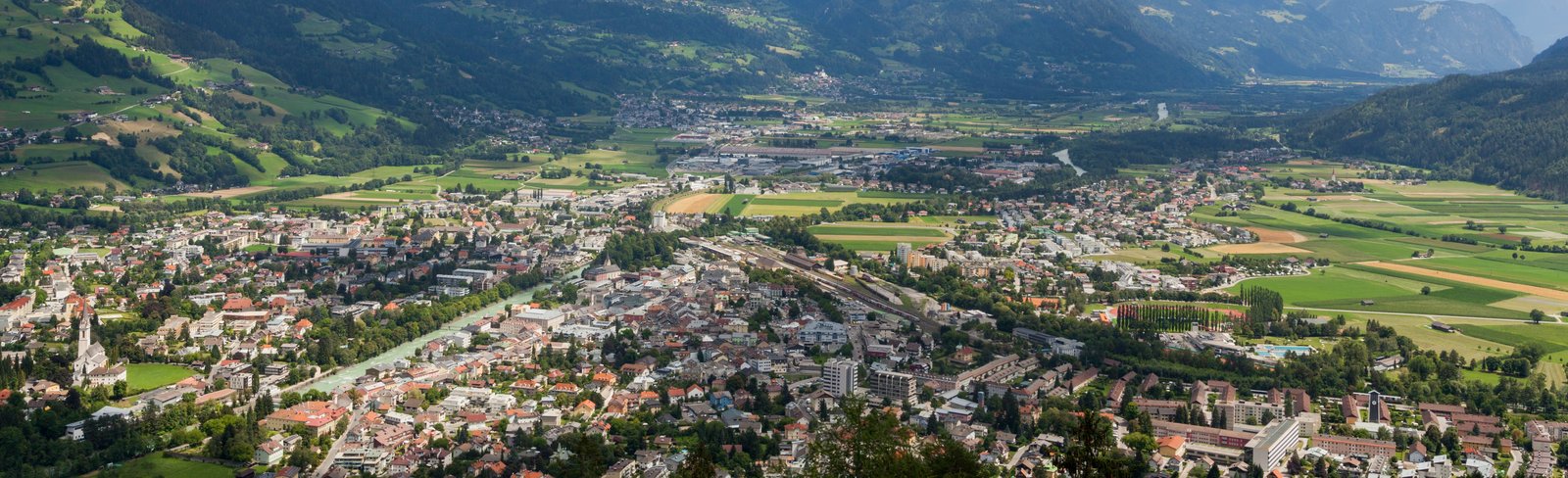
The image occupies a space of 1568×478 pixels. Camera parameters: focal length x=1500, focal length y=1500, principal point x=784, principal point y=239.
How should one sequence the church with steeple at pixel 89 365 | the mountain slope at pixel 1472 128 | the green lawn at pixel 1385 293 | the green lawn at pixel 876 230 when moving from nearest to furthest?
the church with steeple at pixel 89 365 → the green lawn at pixel 1385 293 → the green lawn at pixel 876 230 → the mountain slope at pixel 1472 128

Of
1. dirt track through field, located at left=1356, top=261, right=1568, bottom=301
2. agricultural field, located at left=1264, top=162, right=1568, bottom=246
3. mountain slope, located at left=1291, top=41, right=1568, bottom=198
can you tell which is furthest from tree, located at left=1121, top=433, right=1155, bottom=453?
mountain slope, located at left=1291, top=41, right=1568, bottom=198

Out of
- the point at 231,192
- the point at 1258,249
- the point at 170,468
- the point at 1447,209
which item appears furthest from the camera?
the point at 1447,209

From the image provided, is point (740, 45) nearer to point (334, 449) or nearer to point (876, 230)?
point (876, 230)

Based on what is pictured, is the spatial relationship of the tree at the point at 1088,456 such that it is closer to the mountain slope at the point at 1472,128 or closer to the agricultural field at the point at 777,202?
the agricultural field at the point at 777,202

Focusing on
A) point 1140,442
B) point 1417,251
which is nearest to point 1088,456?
point 1140,442

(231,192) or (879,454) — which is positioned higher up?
(879,454)

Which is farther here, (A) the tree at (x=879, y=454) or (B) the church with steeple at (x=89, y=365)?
(B) the church with steeple at (x=89, y=365)

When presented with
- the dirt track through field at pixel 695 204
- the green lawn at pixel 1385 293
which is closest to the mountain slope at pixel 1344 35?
the dirt track through field at pixel 695 204
